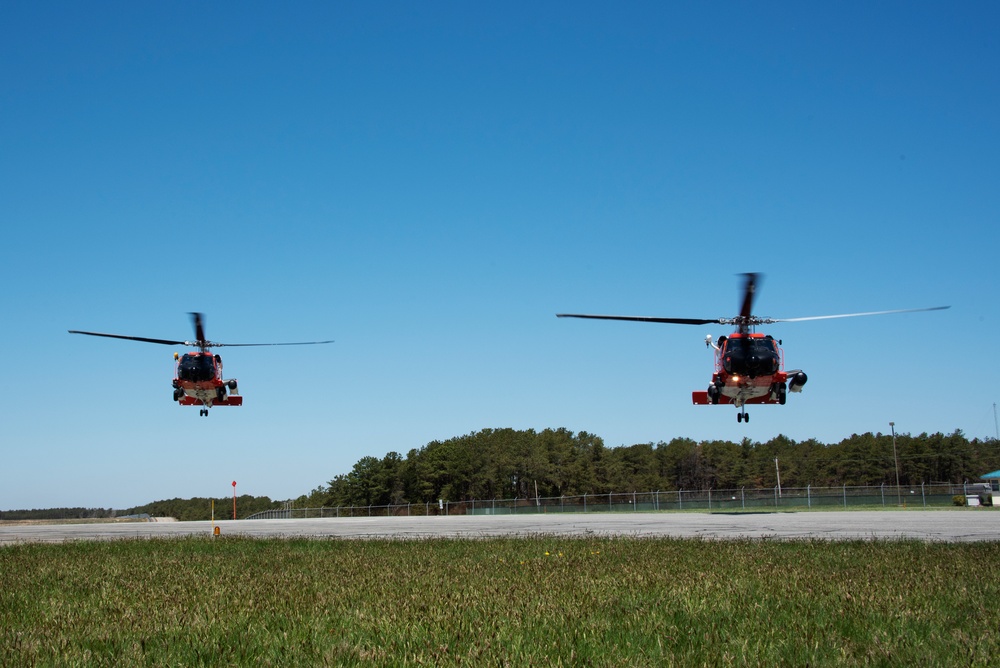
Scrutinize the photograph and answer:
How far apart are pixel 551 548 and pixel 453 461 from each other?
14128 centimetres

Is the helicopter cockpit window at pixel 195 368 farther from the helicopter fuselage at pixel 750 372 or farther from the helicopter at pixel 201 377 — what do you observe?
the helicopter fuselage at pixel 750 372

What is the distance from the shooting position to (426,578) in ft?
34.8

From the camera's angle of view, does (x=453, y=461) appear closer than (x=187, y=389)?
No

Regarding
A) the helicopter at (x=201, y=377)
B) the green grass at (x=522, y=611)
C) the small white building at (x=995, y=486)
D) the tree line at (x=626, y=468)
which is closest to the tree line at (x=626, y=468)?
the tree line at (x=626, y=468)

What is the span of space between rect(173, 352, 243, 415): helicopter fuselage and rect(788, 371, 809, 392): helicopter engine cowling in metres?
22.8

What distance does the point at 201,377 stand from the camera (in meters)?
35.7

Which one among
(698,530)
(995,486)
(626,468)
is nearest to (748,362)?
(698,530)

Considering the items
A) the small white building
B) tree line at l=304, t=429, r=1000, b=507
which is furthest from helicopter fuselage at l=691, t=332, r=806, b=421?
tree line at l=304, t=429, r=1000, b=507

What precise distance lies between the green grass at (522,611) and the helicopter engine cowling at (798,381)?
70.2ft

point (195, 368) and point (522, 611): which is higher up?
point (195, 368)

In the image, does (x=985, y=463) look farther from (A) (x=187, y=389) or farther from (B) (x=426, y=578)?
(B) (x=426, y=578)

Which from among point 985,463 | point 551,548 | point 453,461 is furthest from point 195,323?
point 985,463

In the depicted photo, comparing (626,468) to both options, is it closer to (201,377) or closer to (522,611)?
(201,377)

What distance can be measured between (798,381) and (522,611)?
29.5 m
